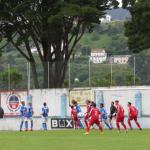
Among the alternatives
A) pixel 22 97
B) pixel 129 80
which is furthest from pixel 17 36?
pixel 129 80

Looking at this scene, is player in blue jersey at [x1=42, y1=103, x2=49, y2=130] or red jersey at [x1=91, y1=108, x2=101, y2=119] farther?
player in blue jersey at [x1=42, y1=103, x2=49, y2=130]

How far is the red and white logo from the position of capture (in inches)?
2101

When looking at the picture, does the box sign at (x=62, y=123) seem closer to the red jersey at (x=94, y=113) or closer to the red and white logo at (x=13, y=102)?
the red and white logo at (x=13, y=102)

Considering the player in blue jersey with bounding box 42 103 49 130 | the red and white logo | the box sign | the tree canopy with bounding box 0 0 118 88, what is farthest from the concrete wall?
the tree canopy with bounding box 0 0 118 88

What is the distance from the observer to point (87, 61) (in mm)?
51156

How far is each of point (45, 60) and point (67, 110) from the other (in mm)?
7166

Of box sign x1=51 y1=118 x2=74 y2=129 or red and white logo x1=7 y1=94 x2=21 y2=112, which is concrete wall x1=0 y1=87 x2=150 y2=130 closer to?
red and white logo x1=7 y1=94 x2=21 y2=112

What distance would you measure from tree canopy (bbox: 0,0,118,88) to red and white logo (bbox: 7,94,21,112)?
2.15 m

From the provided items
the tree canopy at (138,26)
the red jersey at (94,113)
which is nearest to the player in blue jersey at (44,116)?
the red jersey at (94,113)

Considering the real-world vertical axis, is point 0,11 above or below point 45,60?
above

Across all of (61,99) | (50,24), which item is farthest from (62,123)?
(50,24)

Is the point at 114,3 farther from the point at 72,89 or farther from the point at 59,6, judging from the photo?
the point at 72,89

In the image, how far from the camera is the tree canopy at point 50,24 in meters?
52.3

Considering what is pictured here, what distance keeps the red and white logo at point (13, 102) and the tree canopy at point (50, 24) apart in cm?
215
